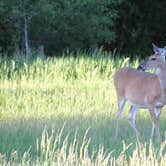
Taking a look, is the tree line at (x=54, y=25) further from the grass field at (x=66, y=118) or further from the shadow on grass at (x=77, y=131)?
the shadow on grass at (x=77, y=131)

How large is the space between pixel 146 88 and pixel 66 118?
138 centimetres

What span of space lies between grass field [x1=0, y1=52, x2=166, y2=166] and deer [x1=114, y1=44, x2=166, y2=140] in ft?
0.94

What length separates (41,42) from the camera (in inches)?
989

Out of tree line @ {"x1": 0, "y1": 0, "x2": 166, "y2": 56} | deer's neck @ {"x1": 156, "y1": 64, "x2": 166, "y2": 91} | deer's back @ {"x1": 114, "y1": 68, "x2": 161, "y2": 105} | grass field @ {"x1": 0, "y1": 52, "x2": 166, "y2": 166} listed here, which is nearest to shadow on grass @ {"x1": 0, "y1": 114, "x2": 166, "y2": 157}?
grass field @ {"x1": 0, "y1": 52, "x2": 166, "y2": 166}

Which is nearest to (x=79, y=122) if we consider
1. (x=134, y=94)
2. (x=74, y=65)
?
(x=134, y=94)

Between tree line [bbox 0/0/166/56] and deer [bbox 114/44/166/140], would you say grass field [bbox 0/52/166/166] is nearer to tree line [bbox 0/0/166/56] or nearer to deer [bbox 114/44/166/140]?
deer [bbox 114/44/166/140]

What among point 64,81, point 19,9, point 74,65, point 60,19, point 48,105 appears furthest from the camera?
point 60,19

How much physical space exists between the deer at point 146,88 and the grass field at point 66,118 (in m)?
0.29

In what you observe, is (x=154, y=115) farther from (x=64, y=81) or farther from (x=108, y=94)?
(x=64, y=81)

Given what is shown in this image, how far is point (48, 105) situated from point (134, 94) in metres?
2.47

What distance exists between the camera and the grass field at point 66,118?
6.69 metres

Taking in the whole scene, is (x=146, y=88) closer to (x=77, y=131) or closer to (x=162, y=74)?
Answer: (x=162, y=74)

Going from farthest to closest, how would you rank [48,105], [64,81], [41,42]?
[41,42]
[64,81]
[48,105]

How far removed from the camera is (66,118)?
33.8ft
